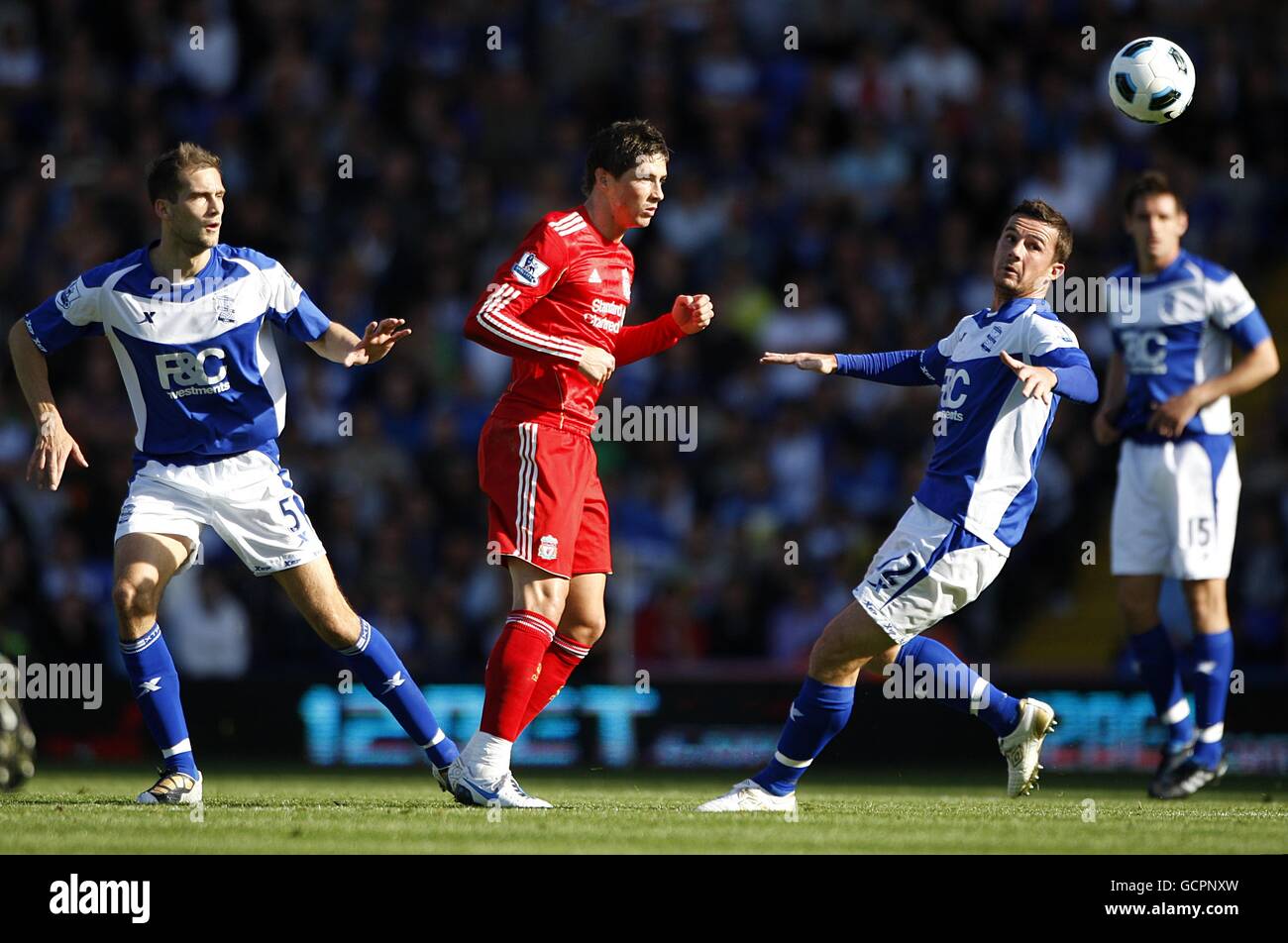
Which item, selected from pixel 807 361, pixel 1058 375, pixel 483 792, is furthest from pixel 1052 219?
pixel 483 792

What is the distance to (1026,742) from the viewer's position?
24.6ft

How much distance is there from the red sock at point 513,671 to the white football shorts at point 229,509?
2.95 feet

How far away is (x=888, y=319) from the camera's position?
553 inches

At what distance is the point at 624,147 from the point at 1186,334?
9.97 ft

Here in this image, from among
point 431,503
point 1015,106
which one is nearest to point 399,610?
point 431,503

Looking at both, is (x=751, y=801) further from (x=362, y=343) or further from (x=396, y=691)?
(x=362, y=343)

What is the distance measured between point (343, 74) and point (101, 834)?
11828mm

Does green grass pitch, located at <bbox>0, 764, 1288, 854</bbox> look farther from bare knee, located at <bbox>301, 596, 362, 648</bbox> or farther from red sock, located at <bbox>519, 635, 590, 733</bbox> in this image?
bare knee, located at <bbox>301, 596, 362, 648</bbox>

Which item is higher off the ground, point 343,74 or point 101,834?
point 343,74

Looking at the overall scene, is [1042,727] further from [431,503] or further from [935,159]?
[935,159]

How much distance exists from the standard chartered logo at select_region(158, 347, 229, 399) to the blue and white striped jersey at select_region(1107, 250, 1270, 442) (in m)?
4.40
